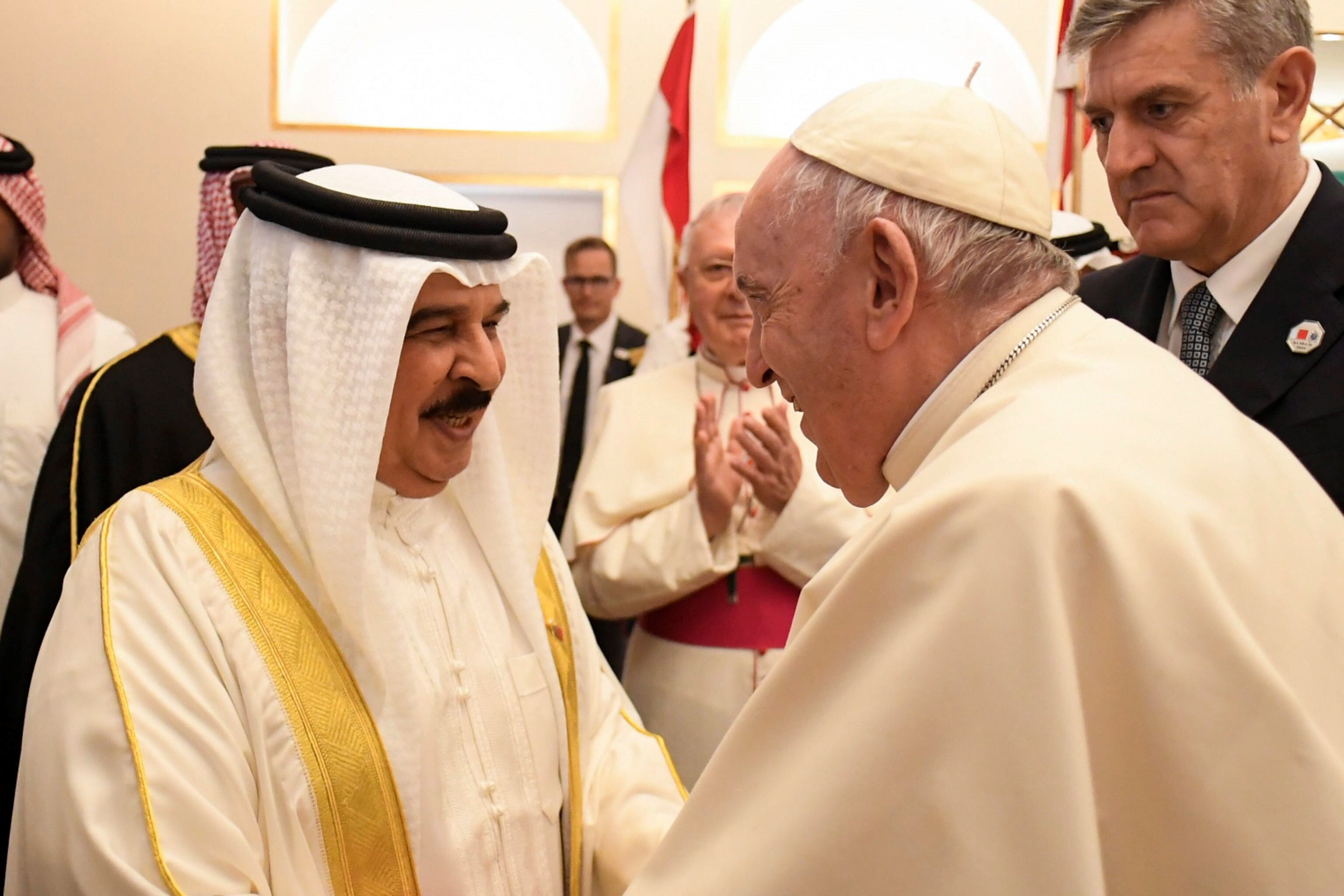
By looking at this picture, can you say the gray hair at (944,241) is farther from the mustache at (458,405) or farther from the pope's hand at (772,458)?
the pope's hand at (772,458)

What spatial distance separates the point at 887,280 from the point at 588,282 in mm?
4833

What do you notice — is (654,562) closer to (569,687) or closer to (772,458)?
(772,458)

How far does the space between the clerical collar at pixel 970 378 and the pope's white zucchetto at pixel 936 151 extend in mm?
120

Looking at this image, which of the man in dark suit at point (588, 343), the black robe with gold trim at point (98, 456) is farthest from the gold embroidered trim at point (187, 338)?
the man in dark suit at point (588, 343)

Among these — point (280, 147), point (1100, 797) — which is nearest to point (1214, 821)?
point (1100, 797)

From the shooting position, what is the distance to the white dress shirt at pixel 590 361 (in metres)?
5.73

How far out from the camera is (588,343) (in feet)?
Answer: 20.1

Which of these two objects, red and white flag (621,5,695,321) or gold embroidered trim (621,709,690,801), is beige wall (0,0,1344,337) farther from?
gold embroidered trim (621,709,690,801)

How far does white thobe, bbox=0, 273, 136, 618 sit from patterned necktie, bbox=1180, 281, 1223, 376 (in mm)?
2900

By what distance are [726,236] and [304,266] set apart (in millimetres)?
1912

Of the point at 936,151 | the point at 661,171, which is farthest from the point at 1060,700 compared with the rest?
the point at 661,171

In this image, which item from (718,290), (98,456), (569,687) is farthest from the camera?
(718,290)

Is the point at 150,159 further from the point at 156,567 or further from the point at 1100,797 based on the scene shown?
the point at 1100,797

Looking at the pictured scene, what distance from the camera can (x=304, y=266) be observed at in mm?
2168
